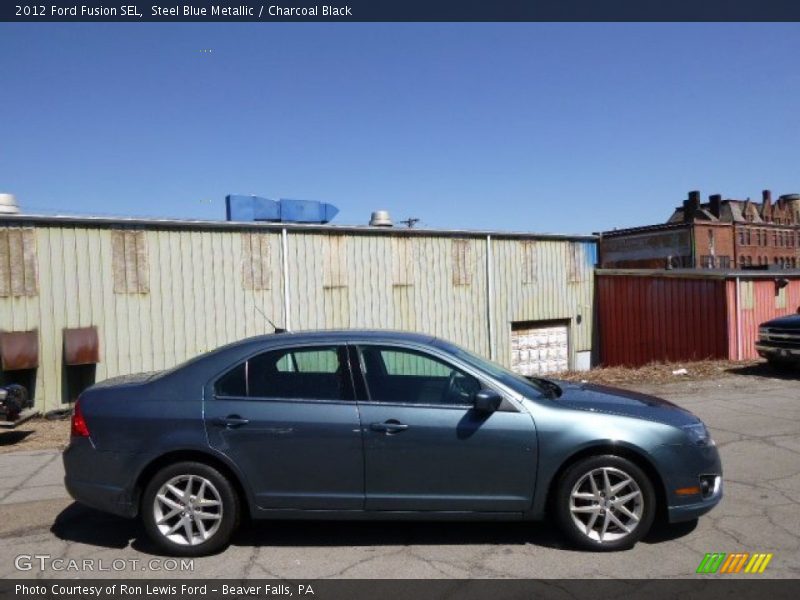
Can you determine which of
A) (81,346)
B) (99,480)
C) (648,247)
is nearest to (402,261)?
(81,346)

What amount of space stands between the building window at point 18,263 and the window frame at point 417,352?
387 inches

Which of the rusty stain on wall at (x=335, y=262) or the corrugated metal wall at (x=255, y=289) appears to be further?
the rusty stain on wall at (x=335, y=262)

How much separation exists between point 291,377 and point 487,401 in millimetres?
1369

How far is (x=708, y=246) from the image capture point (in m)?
59.2

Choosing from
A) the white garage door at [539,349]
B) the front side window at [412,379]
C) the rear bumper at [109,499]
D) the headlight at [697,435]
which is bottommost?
the white garage door at [539,349]

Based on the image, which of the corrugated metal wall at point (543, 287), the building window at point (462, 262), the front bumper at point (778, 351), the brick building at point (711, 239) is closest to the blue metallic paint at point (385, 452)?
the front bumper at point (778, 351)

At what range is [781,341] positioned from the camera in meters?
12.1

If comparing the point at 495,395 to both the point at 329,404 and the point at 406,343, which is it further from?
the point at 329,404

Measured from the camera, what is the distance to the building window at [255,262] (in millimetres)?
13961

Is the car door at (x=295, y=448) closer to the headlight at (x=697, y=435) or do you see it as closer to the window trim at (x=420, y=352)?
the window trim at (x=420, y=352)

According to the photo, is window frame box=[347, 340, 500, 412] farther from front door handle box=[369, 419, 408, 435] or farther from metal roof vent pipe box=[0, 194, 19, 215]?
metal roof vent pipe box=[0, 194, 19, 215]

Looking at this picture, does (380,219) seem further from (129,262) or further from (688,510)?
(688,510)
